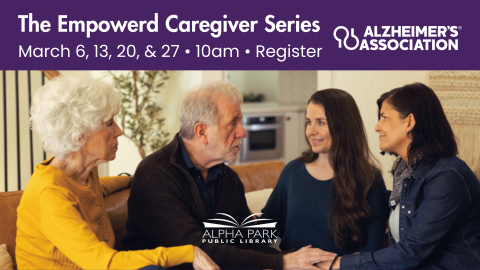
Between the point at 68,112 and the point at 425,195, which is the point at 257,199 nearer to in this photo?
the point at 425,195

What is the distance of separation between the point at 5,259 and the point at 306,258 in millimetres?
1156

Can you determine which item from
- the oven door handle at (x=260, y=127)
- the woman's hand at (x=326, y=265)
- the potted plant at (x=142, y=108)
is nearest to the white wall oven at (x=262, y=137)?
the oven door handle at (x=260, y=127)

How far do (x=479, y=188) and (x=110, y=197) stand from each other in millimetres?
1594

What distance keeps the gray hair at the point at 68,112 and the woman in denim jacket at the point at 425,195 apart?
1.08 metres

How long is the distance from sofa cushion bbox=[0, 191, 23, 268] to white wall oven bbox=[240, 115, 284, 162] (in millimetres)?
4239

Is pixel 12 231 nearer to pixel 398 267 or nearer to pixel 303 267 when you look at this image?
pixel 303 267

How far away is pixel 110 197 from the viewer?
2230 millimetres

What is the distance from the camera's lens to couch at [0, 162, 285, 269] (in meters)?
1.87

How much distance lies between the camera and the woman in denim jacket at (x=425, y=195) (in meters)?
1.77

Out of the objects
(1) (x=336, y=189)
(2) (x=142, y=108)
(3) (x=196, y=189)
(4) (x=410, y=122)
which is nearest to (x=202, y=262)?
(3) (x=196, y=189)

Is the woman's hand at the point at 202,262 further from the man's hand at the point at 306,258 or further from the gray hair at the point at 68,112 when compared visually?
the gray hair at the point at 68,112

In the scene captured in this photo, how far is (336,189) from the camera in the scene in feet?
6.78

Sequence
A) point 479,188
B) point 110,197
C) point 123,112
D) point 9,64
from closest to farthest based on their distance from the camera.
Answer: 1. point 479,188
2. point 110,197
3. point 9,64
4. point 123,112

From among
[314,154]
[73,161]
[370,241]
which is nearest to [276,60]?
[314,154]
